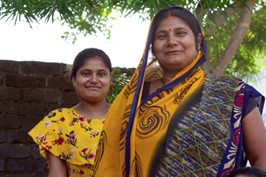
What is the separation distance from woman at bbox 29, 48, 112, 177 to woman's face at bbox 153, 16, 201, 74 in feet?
2.34

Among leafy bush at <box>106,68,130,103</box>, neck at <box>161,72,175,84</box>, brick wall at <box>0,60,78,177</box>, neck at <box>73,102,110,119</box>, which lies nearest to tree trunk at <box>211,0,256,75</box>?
leafy bush at <box>106,68,130,103</box>

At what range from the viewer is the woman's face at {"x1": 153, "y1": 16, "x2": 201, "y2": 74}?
237cm

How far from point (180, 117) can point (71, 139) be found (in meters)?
0.85

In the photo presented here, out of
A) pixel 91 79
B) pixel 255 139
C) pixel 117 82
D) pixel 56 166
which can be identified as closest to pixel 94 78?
pixel 91 79

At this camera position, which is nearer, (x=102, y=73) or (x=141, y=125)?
(x=141, y=125)

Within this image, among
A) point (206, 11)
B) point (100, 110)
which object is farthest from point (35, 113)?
point (100, 110)

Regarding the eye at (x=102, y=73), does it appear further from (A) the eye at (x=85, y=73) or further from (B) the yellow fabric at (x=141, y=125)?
(B) the yellow fabric at (x=141, y=125)

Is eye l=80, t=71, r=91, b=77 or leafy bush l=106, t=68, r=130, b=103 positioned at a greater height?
eye l=80, t=71, r=91, b=77

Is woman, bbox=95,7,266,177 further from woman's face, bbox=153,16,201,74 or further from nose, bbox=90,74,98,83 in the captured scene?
nose, bbox=90,74,98,83

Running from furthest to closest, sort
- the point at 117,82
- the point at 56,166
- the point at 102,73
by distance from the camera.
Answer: the point at 117,82 → the point at 102,73 → the point at 56,166

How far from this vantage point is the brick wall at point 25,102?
5602mm

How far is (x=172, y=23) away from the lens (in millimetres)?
2414

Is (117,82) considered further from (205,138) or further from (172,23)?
(205,138)

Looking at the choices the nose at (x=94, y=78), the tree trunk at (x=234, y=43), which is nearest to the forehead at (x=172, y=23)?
the nose at (x=94, y=78)
